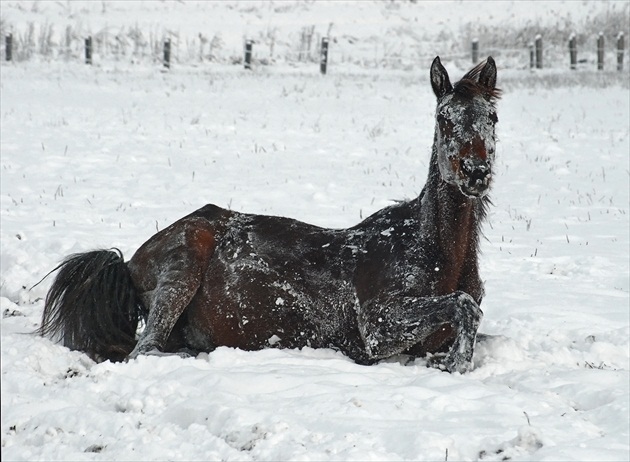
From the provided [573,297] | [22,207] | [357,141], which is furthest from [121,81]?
[573,297]

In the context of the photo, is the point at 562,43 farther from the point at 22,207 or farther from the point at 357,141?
the point at 22,207

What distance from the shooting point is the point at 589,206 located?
38.9 feet

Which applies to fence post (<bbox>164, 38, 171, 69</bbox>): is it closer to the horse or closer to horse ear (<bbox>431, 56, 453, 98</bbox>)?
the horse

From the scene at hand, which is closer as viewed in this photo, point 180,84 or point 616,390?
point 616,390

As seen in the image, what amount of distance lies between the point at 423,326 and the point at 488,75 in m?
1.92

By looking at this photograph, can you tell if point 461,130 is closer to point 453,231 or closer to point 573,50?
point 453,231

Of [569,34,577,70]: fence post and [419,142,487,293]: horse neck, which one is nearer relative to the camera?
[419,142,487,293]: horse neck

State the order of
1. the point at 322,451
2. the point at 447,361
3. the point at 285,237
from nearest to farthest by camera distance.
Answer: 1. the point at 322,451
2. the point at 447,361
3. the point at 285,237

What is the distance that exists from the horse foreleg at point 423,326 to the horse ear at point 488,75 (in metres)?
1.64

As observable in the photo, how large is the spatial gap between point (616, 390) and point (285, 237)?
2702 millimetres

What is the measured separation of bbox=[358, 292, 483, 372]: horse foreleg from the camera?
514 centimetres

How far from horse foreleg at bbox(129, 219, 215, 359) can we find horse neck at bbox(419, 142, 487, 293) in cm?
172

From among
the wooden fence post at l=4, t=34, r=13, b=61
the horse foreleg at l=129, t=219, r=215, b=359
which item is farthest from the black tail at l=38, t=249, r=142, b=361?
the wooden fence post at l=4, t=34, r=13, b=61

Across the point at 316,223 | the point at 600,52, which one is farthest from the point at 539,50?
the point at 316,223
